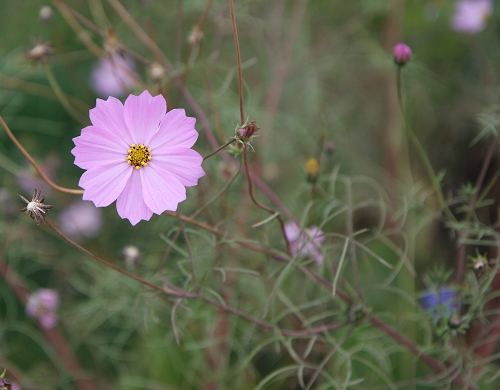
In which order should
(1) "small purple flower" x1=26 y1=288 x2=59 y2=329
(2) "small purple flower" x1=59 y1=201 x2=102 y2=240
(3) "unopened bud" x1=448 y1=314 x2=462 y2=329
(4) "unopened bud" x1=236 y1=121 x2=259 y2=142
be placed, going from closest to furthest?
(4) "unopened bud" x1=236 y1=121 x2=259 y2=142 < (3) "unopened bud" x1=448 y1=314 x2=462 y2=329 < (1) "small purple flower" x1=26 y1=288 x2=59 y2=329 < (2) "small purple flower" x1=59 y1=201 x2=102 y2=240

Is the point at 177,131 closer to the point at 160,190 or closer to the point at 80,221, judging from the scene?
the point at 160,190

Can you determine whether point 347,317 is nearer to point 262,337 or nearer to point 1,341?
point 262,337

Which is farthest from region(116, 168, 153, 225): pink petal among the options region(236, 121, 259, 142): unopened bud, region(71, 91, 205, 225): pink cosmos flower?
region(236, 121, 259, 142): unopened bud

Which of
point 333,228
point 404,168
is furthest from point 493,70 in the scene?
point 333,228

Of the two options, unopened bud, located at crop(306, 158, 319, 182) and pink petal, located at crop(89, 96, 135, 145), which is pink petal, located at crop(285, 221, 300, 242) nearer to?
unopened bud, located at crop(306, 158, 319, 182)

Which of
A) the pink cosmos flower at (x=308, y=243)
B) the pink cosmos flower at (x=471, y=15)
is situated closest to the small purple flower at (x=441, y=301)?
the pink cosmos flower at (x=308, y=243)

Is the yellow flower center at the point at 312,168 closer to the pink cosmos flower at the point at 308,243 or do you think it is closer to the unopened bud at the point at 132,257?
the pink cosmos flower at the point at 308,243

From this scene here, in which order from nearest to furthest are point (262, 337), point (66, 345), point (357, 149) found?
point (262, 337)
point (66, 345)
point (357, 149)
